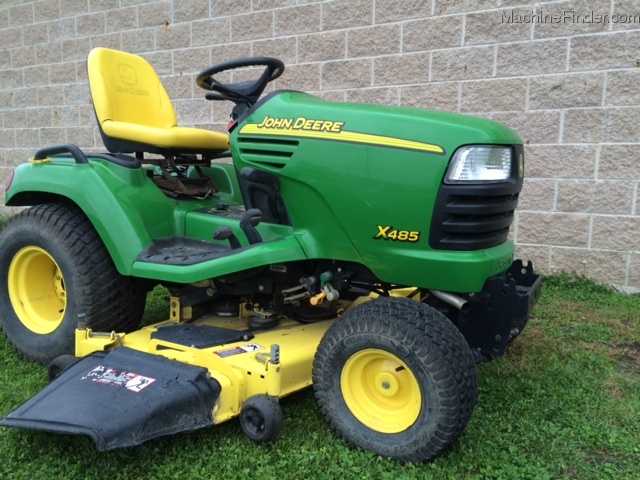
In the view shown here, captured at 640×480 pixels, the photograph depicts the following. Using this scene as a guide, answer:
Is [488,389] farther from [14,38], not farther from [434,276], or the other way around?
[14,38]

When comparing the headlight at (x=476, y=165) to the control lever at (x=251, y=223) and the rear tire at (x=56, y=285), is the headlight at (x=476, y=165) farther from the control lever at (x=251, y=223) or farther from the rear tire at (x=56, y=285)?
the rear tire at (x=56, y=285)

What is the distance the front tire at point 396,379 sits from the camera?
2.16 m

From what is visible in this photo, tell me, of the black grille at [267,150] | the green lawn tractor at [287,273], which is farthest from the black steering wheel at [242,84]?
the black grille at [267,150]

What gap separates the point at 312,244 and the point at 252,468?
92 centimetres

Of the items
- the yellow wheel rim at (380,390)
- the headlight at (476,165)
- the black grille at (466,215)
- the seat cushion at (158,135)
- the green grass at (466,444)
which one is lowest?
the green grass at (466,444)

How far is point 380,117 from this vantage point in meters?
2.39

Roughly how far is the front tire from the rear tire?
1.23 meters

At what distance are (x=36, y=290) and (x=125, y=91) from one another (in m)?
1.23

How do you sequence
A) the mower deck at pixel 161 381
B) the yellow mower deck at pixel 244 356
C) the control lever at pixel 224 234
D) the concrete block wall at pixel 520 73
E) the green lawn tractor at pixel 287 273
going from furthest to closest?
1. the concrete block wall at pixel 520 73
2. the control lever at pixel 224 234
3. the yellow mower deck at pixel 244 356
4. the green lawn tractor at pixel 287 273
5. the mower deck at pixel 161 381

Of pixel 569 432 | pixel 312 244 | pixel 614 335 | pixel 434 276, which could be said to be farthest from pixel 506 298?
pixel 614 335

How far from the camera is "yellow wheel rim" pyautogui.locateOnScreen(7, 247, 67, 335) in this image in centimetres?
332

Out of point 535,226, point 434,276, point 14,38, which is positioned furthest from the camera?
point 14,38

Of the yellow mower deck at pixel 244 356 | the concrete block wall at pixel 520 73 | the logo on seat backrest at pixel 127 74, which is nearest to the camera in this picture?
the yellow mower deck at pixel 244 356

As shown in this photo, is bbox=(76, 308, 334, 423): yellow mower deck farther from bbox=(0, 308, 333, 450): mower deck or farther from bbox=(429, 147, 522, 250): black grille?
bbox=(429, 147, 522, 250): black grille
